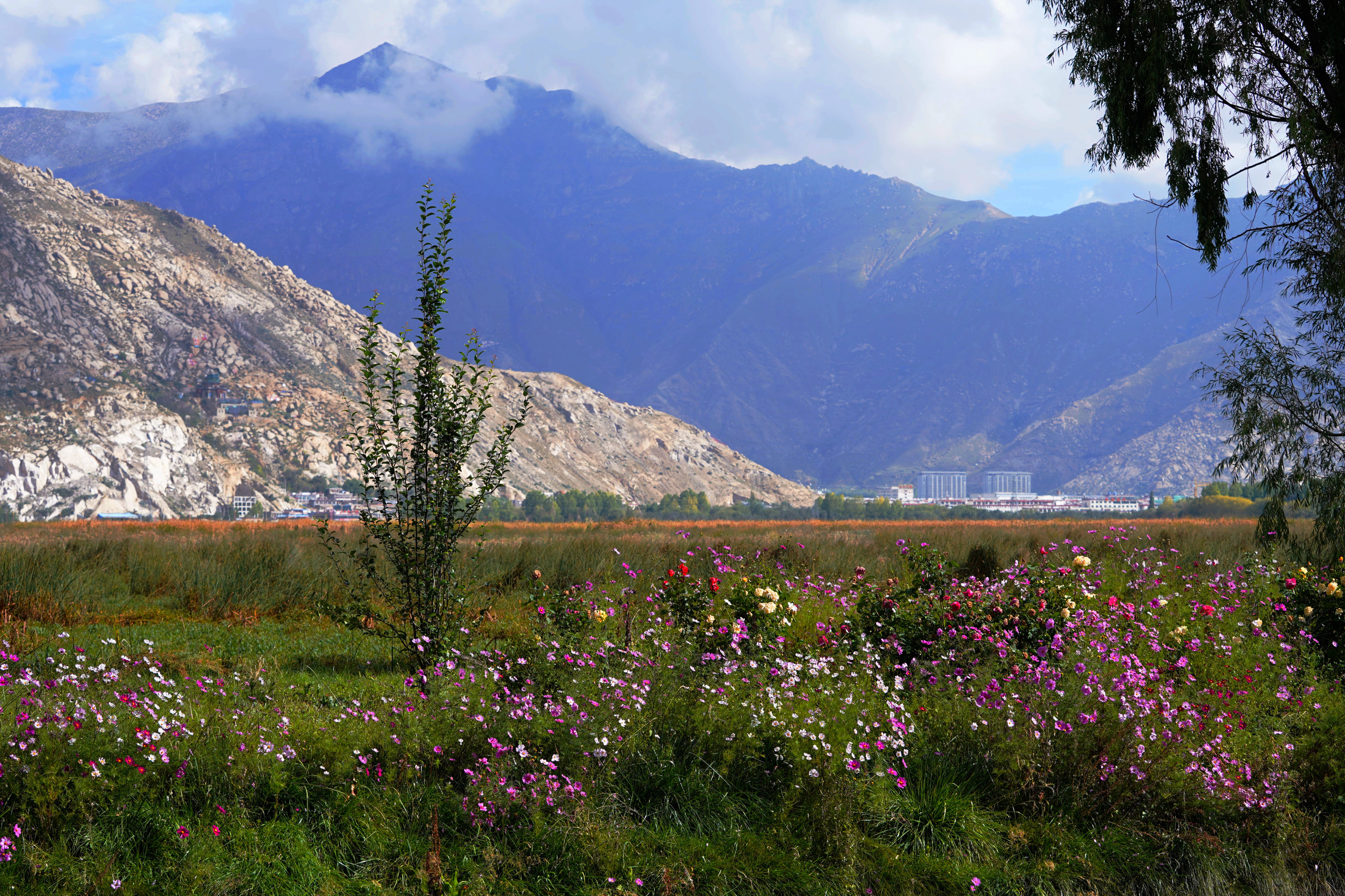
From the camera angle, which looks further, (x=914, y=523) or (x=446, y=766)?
(x=914, y=523)

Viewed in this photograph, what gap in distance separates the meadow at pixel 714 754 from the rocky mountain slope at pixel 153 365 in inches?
3018

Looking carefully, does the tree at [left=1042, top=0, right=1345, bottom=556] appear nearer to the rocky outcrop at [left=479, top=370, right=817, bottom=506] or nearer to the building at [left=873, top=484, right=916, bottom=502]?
the rocky outcrop at [left=479, top=370, right=817, bottom=506]

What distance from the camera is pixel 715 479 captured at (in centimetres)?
13325

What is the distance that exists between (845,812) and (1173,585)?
6.75m

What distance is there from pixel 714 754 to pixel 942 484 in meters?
187

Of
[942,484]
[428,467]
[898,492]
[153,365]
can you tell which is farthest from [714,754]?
[942,484]

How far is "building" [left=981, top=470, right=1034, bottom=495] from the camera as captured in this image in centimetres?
17812

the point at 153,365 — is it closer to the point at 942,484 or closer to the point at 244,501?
the point at 244,501

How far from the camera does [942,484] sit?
18462cm

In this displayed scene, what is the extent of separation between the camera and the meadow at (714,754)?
14.8 feet

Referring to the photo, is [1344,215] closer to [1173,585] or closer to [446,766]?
[1173,585]

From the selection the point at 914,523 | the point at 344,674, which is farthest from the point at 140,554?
the point at 914,523

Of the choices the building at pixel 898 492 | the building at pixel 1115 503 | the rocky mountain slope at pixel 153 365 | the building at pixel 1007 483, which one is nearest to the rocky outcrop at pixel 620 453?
the rocky mountain slope at pixel 153 365

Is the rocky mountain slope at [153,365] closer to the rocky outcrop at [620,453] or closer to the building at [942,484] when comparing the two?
the rocky outcrop at [620,453]
